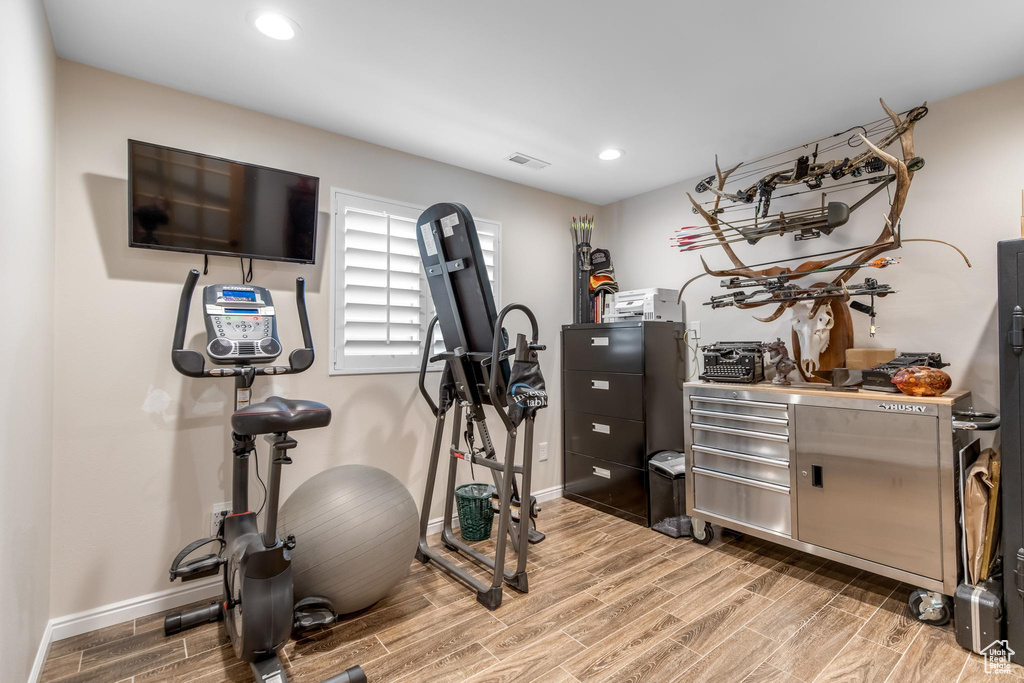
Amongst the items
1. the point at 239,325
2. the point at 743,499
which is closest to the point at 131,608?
the point at 239,325

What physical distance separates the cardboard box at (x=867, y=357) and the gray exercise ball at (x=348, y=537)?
2.43 meters

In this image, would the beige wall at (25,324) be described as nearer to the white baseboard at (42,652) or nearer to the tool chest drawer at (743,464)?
the white baseboard at (42,652)

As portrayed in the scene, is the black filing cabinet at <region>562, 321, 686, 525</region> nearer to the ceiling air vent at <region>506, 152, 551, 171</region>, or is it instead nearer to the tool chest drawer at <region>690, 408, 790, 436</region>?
the tool chest drawer at <region>690, 408, 790, 436</region>

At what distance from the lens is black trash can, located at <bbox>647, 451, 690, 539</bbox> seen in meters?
3.09

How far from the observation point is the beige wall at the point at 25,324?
4.33 ft

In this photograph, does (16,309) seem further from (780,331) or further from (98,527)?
(780,331)

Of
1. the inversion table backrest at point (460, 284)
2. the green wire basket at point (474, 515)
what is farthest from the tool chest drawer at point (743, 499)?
the inversion table backrest at point (460, 284)

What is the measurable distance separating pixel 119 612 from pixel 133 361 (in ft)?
3.65

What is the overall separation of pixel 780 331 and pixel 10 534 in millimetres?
3666

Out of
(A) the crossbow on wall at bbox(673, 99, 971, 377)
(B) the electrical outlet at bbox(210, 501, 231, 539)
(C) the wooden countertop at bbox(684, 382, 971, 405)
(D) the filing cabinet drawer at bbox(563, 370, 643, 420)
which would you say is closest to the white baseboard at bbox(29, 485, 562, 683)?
(B) the electrical outlet at bbox(210, 501, 231, 539)

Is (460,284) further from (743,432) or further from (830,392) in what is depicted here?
(830,392)

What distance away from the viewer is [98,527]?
208 centimetres

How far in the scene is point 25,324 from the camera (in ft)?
5.05

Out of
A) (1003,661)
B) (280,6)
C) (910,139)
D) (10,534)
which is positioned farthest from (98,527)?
(910,139)
